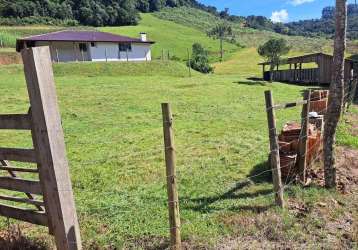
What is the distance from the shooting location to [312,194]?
6027mm

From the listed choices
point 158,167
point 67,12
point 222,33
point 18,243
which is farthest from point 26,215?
point 222,33

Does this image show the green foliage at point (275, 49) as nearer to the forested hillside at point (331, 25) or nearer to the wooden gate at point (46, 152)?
the forested hillside at point (331, 25)

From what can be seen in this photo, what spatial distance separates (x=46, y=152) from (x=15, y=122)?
52 centimetres

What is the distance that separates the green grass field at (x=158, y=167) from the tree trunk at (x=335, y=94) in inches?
18.1

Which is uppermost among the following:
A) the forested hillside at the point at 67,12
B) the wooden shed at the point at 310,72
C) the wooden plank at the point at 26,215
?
the forested hillside at the point at 67,12

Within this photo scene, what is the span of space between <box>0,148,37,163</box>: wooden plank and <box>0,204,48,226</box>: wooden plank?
641 millimetres

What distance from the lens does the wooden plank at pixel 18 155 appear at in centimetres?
391

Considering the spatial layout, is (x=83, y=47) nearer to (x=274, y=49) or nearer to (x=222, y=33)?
(x=274, y=49)

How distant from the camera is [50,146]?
3.73 metres

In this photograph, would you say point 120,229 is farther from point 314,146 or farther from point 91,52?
point 91,52

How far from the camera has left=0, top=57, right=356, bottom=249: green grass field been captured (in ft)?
16.7

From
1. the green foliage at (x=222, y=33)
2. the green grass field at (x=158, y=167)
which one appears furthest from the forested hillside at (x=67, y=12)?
the green grass field at (x=158, y=167)

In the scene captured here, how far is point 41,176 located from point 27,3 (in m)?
91.0

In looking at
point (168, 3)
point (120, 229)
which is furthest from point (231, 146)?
point (168, 3)
